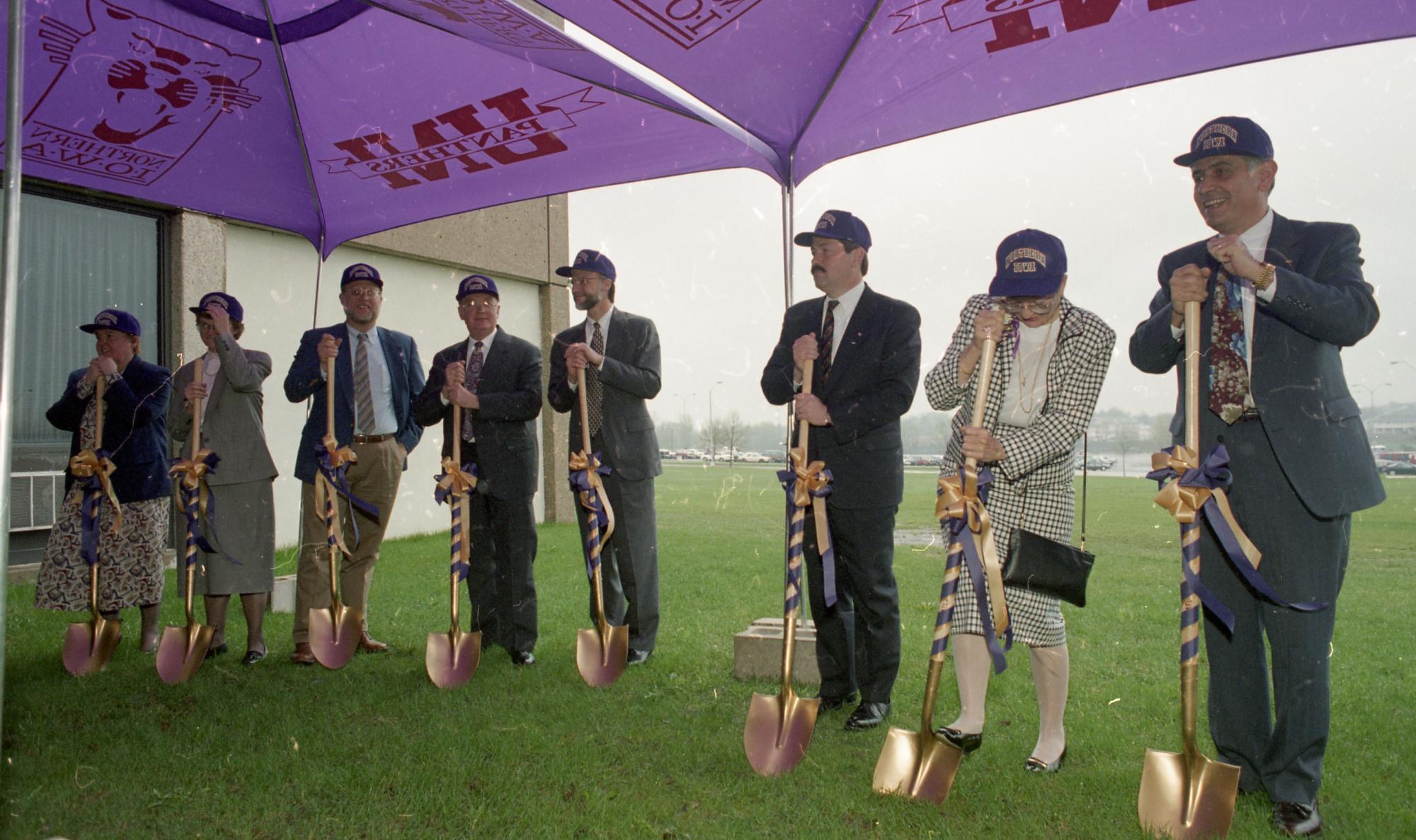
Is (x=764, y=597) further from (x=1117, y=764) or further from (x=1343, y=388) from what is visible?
(x=1343, y=388)

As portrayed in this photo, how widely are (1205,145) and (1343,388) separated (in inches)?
32.6

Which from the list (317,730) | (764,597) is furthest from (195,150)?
(764,597)

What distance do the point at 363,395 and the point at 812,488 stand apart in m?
2.76

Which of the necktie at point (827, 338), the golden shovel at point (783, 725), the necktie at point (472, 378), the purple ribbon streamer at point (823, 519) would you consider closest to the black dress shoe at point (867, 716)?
the golden shovel at point (783, 725)

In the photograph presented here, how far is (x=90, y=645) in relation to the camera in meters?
4.87

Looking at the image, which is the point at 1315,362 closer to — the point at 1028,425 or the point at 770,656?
the point at 1028,425

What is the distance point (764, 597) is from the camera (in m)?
7.30

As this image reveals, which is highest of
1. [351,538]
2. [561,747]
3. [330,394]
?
[330,394]

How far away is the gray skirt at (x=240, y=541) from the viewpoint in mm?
4988

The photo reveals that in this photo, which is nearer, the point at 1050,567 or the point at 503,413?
the point at 1050,567

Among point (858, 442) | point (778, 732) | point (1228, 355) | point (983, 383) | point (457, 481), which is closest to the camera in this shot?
point (1228, 355)

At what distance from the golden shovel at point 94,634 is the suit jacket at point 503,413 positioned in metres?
1.68

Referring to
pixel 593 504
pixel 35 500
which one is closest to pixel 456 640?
pixel 593 504

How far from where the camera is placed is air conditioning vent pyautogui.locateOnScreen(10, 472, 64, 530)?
7.26 m
